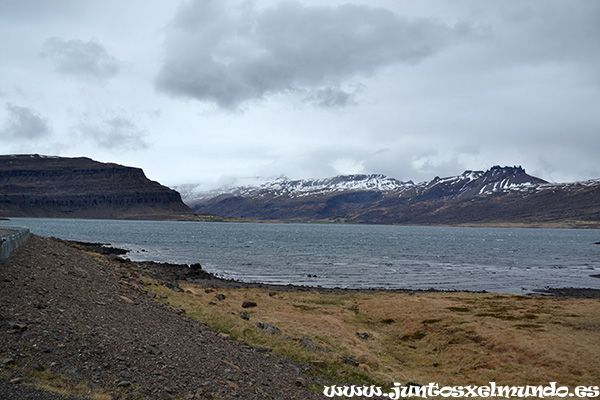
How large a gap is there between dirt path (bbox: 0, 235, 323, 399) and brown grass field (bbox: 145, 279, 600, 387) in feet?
9.17

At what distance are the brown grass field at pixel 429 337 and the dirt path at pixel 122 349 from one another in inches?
110

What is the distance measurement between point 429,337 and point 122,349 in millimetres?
18259

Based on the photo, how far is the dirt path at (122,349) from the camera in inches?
433

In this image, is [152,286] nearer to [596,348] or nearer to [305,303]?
[305,303]

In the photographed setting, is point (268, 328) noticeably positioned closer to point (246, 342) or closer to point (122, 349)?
point (246, 342)

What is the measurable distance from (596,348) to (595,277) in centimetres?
5447

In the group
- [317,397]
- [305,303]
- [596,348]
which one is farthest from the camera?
[305,303]

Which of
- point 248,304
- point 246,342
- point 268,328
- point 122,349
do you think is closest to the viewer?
point 122,349

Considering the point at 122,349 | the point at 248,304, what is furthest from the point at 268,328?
the point at 122,349

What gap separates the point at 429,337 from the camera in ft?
82.8

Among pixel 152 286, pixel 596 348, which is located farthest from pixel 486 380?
pixel 152 286

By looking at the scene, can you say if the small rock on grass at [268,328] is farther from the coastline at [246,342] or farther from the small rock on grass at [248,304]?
the small rock on grass at [248,304]

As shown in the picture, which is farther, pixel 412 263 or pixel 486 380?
pixel 412 263

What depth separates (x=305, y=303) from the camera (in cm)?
3550
